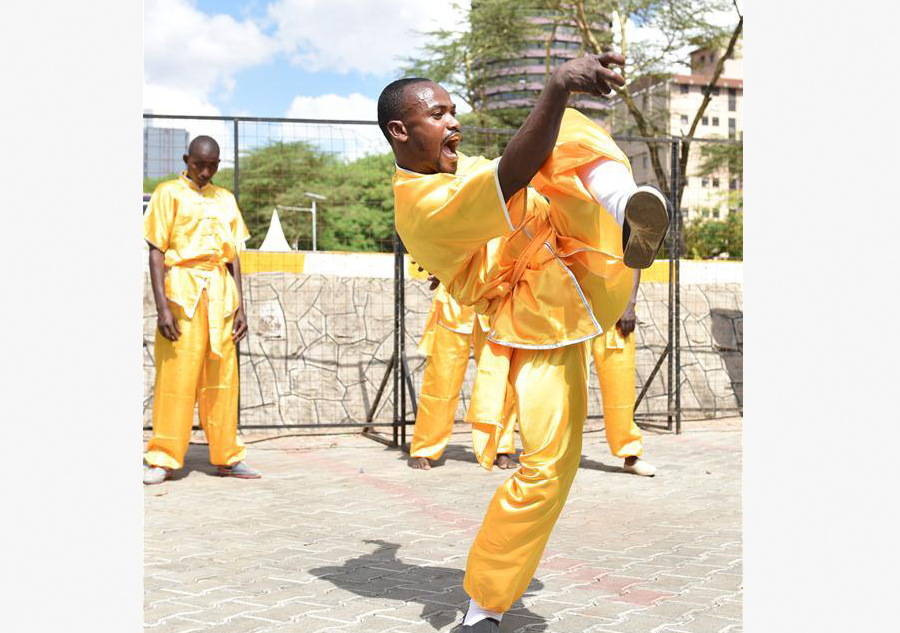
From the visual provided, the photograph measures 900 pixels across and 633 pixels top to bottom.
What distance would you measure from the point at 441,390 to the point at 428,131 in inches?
171

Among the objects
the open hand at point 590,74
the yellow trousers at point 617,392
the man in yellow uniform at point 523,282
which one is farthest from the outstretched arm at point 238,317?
the open hand at point 590,74

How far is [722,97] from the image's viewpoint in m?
82.7

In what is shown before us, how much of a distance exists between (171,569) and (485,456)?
1.84 m

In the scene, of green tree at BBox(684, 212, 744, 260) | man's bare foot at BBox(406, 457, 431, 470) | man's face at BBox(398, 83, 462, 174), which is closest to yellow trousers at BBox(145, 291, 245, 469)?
man's bare foot at BBox(406, 457, 431, 470)

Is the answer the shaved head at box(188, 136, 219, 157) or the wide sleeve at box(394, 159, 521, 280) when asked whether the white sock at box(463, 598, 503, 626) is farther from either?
the shaved head at box(188, 136, 219, 157)

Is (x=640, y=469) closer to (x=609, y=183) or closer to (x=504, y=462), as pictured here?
(x=504, y=462)

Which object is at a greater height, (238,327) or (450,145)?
(450,145)

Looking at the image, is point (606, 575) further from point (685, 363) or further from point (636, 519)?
point (685, 363)

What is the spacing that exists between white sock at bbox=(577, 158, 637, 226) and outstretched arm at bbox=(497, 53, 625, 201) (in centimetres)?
20

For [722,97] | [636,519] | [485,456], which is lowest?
[636,519]

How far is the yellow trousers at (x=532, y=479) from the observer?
313 cm

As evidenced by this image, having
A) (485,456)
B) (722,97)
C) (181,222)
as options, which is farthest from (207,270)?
(722,97)

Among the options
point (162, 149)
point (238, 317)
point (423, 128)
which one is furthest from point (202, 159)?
point (423, 128)

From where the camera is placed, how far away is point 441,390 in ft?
24.0
